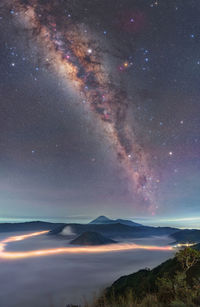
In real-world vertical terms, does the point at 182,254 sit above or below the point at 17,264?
above

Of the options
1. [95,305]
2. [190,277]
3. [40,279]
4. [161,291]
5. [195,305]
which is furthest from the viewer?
[40,279]

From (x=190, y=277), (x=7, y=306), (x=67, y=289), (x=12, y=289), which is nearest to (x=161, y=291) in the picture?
(x=190, y=277)

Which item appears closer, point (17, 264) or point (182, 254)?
point (182, 254)

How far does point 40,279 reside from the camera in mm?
114812

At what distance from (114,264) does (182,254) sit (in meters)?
174

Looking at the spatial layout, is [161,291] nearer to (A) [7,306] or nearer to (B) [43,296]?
(A) [7,306]

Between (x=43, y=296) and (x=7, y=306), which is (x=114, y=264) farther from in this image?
(x=7, y=306)

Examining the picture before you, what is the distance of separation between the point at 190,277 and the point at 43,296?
83.4m

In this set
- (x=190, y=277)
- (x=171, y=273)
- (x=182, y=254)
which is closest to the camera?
(x=182, y=254)

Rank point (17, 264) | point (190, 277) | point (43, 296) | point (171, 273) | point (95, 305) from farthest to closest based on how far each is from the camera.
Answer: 1. point (17, 264)
2. point (43, 296)
3. point (171, 273)
4. point (190, 277)
5. point (95, 305)

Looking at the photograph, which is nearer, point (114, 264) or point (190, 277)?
point (190, 277)

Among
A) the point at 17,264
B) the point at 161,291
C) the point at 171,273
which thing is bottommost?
the point at 17,264

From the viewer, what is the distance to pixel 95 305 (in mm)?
8500

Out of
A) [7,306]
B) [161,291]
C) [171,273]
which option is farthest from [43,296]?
[161,291]
